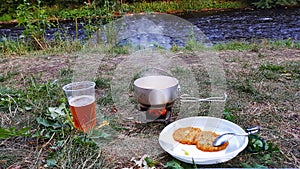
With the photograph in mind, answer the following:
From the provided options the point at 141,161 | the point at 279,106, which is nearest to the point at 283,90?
the point at 279,106

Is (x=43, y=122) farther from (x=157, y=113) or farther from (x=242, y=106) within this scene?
(x=242, y=106)

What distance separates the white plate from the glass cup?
0.25 meters

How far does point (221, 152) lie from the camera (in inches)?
32.5

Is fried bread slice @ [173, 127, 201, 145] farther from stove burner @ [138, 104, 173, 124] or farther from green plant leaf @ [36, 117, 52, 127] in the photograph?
green plant leaf @ [36, 117, 52, 127]

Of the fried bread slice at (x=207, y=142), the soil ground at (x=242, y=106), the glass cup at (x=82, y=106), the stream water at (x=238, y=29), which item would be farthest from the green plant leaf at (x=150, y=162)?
the stream water at (x=238, y=29)

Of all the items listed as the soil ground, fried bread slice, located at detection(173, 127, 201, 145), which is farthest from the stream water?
fried bread slice, located at detection(173, 127, 201, 145)

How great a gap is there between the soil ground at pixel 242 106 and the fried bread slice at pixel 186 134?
0.22ft

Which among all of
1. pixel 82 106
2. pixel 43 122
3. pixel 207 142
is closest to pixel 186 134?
pixel 207 142

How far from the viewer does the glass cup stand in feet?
3.12

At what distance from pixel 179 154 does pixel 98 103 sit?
1.70 feet

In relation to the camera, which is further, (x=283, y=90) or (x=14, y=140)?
(x=283, y=90)

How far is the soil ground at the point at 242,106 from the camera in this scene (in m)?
0.87

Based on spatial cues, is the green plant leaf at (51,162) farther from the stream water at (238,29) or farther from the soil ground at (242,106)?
the stream water at (238,29)

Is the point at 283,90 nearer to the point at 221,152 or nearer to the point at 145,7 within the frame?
the point at 221,152
